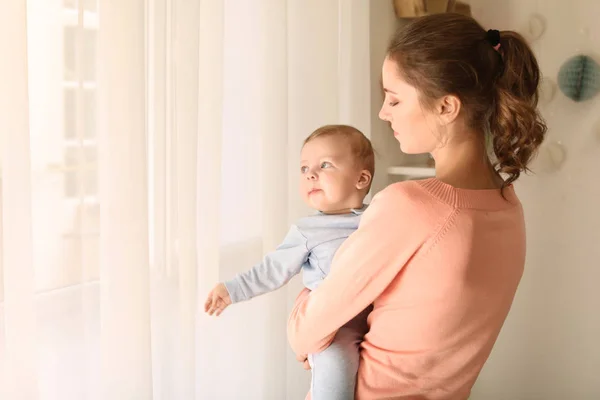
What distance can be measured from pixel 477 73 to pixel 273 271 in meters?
0.53

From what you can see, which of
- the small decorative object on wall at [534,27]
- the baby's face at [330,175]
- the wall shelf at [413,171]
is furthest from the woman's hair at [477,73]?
the small decorative object on wall at [534,27]

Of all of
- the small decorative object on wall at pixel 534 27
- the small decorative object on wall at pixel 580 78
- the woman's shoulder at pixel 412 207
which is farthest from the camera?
the small decorative object on wall at pixel 534 27

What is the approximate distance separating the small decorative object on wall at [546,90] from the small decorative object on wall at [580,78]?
4 cm

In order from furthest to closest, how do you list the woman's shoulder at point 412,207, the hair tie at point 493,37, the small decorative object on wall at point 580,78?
the small decorative object on wall at point 580,78, the hair tie at point 493,37, the woman's shoulder at point 412,207

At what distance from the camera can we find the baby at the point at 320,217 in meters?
1.19

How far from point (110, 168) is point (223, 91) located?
37 cm

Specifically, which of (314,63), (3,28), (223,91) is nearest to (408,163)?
(314,63)

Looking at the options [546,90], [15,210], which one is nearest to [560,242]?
[546,90]

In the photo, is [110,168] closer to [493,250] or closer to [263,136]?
[263,136]

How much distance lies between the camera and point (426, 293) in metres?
0.89

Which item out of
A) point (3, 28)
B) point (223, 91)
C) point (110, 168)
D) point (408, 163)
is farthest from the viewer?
point (408, 163)

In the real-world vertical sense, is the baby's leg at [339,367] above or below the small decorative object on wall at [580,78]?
below

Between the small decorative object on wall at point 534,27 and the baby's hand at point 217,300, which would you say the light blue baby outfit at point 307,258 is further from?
the small decorative object on wall at point 534,27

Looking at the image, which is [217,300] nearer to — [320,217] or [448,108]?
[320,217]
